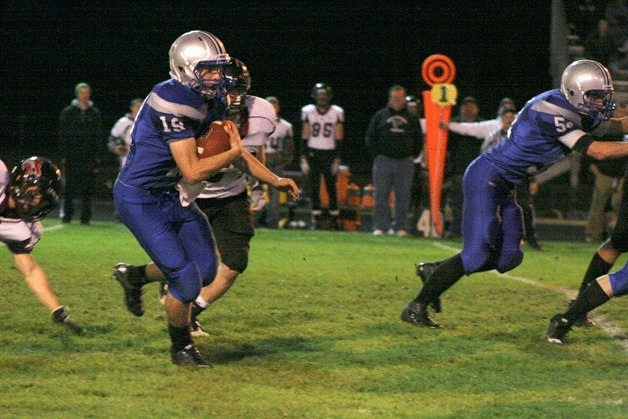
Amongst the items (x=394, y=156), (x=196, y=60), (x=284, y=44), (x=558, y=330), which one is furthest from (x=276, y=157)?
(x=284, y=44)

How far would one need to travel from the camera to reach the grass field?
445 centimetres

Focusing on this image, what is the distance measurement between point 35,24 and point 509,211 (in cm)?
1930

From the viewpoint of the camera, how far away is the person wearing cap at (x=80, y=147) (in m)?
12.9

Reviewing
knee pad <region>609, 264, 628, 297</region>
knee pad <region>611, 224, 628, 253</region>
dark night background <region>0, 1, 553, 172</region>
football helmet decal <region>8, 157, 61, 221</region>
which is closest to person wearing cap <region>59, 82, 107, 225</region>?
football helmet decal <region>8, 157, 61, 221</region>

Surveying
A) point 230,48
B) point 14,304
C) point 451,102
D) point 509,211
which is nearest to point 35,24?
point 230,48

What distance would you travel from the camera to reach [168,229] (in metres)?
5.02

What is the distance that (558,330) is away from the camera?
5.84 metres

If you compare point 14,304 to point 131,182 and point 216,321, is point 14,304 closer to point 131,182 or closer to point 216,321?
point 216,321

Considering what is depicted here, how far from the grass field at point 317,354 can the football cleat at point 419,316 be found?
0.24 feet

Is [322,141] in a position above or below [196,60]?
below

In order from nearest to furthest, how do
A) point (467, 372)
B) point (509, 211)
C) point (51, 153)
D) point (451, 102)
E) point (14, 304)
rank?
point (467, 372) → point (509, 211) → point (14, 304) → point (451, 102) → point (51, 153)

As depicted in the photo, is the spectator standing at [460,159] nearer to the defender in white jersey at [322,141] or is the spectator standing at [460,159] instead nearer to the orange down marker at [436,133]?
the orange down marker at [436,133]

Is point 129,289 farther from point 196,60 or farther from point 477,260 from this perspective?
point 477,260

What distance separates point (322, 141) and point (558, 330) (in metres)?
7.66
